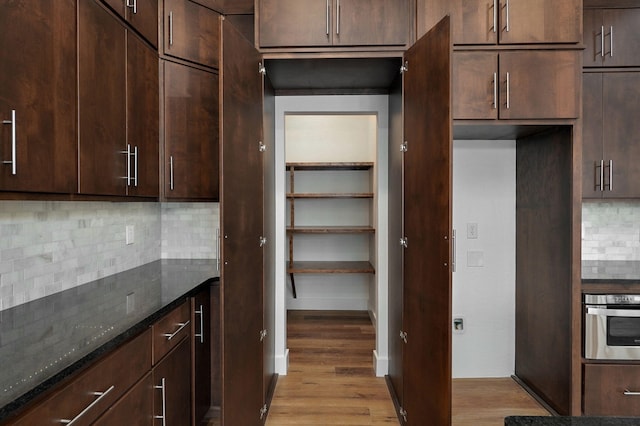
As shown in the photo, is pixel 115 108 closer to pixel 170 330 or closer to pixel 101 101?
pixel 101 101

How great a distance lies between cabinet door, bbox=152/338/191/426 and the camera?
161 cm

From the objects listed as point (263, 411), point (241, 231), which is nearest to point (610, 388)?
point (263, 411)

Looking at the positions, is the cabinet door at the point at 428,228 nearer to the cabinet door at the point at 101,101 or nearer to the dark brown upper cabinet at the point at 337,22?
the dark brown upper cabinet at the point at 337,22

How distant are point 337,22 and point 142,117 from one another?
3.96ft

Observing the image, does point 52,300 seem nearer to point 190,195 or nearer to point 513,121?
point 190,195

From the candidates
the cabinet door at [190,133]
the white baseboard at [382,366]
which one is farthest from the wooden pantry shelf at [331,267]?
the cabinet door at [190,133]

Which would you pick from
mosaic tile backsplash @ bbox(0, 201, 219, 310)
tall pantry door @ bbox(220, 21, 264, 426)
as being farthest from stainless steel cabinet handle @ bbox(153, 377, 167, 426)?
mosaic tile backsplash @ bbox(0, 201, 219, 310)

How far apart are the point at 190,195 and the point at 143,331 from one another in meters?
1.01

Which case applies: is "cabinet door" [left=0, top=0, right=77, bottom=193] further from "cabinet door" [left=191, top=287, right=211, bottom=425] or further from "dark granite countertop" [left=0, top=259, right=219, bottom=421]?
"cabinet door" [left=191, top=287, right=211, bottom=425]

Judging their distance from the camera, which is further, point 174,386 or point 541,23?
point 541,23

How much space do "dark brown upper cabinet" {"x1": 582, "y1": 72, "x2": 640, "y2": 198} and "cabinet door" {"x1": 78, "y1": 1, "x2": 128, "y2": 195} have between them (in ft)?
8.87

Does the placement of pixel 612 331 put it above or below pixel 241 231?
below

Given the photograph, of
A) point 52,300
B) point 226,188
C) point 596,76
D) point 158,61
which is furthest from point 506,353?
point 158,61

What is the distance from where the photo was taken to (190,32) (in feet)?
7.45
